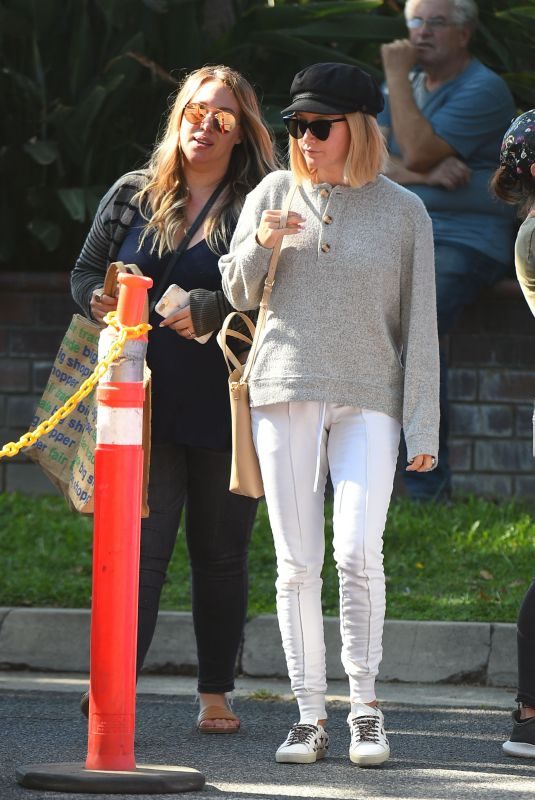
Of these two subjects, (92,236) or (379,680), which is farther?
(379,680)

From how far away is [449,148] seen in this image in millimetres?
8000

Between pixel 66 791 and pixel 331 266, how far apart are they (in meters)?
1.54

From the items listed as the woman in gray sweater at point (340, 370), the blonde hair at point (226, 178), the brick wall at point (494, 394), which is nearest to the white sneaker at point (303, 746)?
the woman in gray sweater at point (340, 370)

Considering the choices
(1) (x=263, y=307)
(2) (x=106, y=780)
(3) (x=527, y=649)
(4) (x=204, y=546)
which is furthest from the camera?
(4) (x=204, y=546)

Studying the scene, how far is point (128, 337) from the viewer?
155 inches

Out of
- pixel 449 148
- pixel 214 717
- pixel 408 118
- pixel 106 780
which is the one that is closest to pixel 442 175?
pixel 449 148

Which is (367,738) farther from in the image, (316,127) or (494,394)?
(494,394)

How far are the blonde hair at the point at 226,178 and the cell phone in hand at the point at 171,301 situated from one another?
0.19 metres

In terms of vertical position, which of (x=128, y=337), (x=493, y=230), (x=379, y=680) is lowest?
(x=379, y=680)

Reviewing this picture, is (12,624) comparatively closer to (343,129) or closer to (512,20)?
(343,129)

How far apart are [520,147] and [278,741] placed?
1.88 meters

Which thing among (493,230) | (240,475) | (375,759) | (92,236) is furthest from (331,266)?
(493,230)

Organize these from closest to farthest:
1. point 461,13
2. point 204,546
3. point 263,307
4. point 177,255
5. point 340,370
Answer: point 340,370 → point 263,307 → point 177,255 → point 204,546 → point 461,13

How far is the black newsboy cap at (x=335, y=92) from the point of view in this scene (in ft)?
14.2
